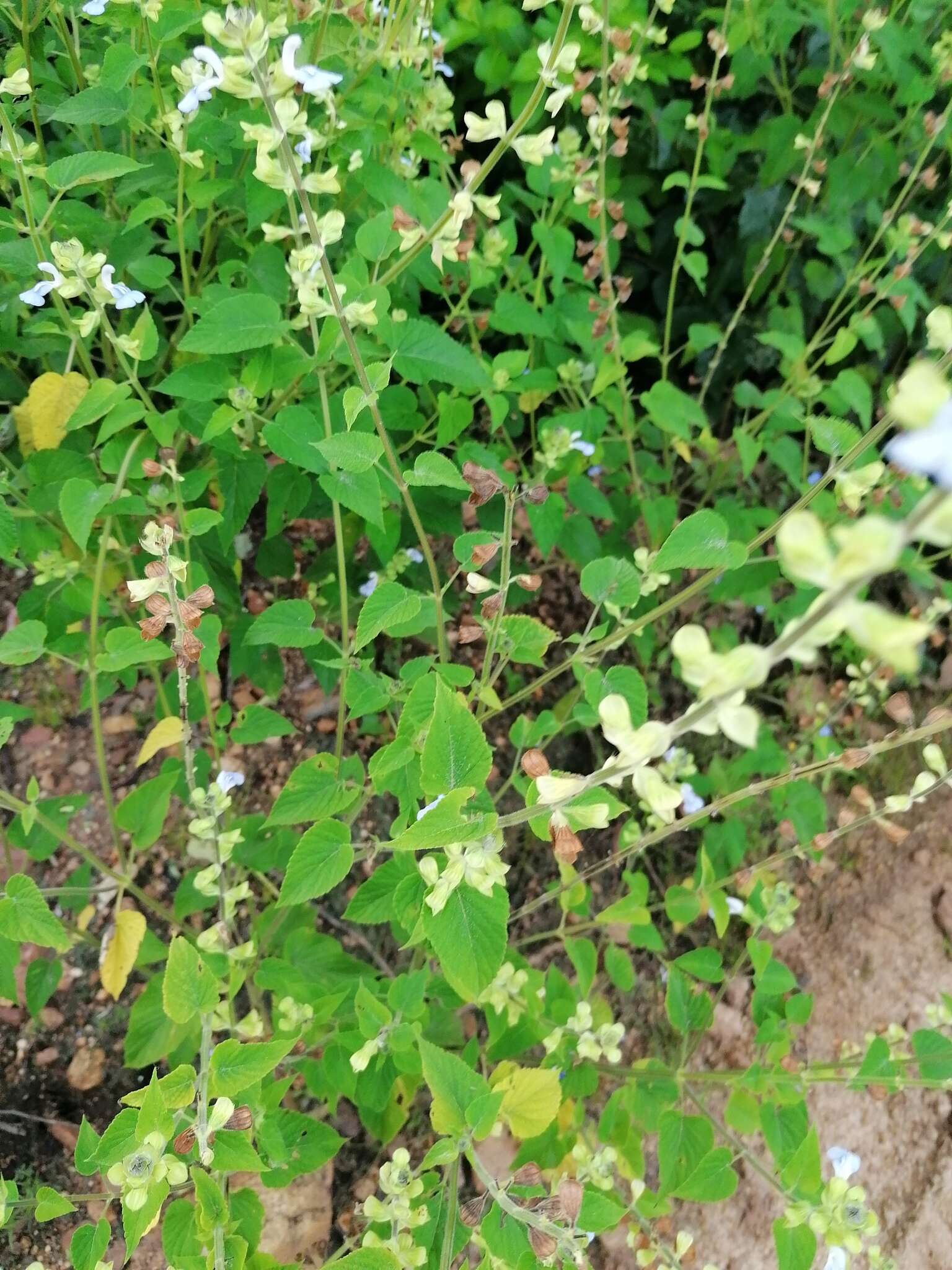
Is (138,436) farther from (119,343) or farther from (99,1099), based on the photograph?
(99,1099)

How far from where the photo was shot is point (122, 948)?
1.54 m

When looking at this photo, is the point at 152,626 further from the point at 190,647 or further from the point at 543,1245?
the point at 543,1245

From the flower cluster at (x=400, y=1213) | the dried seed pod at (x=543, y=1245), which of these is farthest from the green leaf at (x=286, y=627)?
the dried seed pod at (x=543, y=1245)

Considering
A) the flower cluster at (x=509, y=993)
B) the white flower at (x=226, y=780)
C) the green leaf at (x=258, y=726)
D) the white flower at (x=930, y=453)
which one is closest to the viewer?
the white flower at (x=930, y=453)

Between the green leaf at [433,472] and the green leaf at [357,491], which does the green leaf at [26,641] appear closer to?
the green leaf at [357,491]

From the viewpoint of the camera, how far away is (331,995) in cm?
142

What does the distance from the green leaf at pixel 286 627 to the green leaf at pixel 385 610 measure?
8.4 inches

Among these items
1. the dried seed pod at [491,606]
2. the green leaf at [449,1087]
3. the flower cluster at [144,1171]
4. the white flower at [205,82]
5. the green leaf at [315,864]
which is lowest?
the flower cluster at [144,1171]

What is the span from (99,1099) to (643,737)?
1.78 metres

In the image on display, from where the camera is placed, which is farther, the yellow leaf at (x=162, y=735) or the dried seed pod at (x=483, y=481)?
the yellow leaf at (x=162, y=735)

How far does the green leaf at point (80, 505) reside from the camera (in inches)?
54.0

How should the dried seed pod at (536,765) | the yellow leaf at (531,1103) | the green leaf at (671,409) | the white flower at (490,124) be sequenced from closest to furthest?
1. the dried seed pod at (536,765)
2. the white flower at (490,124)
3. the yellow leaf at (531,1103)
4. the green leaf at (671,409)

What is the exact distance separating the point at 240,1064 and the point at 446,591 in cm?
115

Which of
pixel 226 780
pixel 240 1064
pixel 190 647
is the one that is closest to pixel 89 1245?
pixel 240 1064
